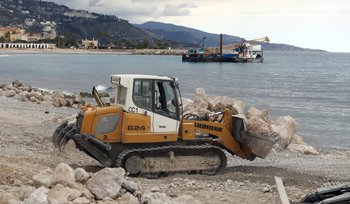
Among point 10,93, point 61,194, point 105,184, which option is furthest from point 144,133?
point 10,93

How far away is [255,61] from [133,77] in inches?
4858

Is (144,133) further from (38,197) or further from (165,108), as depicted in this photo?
(38,197)

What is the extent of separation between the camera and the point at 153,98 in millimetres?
11773

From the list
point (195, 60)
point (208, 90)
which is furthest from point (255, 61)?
point (208, 90)

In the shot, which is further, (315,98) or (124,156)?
(315,98)

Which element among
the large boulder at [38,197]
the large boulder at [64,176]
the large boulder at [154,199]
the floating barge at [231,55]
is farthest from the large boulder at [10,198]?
the floating barge at [231,55]

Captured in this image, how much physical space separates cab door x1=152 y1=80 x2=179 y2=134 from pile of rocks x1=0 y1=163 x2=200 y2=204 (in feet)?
10.8

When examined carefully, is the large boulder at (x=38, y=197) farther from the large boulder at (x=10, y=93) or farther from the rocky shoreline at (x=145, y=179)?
the large boulder at (x=10, y=93)

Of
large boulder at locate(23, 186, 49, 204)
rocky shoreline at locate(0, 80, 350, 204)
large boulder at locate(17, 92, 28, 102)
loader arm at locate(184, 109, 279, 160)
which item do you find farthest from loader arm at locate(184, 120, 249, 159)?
large boulder at locate(17, 92, 28, 102)

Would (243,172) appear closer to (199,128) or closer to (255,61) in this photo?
(199,128)

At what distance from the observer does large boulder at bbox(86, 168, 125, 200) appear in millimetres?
8070

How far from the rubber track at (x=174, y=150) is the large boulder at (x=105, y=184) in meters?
3.36

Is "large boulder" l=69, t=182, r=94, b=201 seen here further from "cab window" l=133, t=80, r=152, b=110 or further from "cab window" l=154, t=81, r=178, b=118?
"cab window" l=154, t=81, r=178, b=118

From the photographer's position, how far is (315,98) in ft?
151
